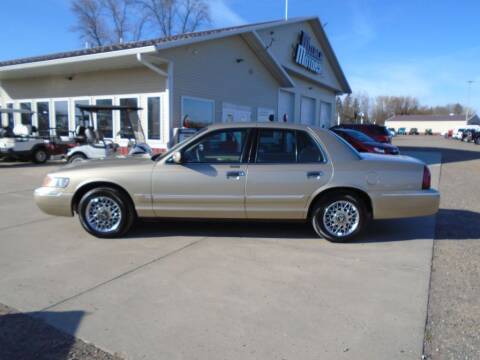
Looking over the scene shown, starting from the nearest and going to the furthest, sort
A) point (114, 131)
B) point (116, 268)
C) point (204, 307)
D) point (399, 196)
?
point (204, 307)
point (116, 268)
point (399, 196)
point (114, 131)

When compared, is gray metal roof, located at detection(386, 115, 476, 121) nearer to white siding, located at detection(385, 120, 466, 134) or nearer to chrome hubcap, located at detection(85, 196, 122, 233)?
white siding, located at detection(385, 120, 466, 134)

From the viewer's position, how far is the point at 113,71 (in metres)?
13.6

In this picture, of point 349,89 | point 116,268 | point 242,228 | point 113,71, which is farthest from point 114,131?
point 349,89

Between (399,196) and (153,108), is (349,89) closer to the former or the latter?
(153,108)

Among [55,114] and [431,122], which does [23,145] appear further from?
[431,122]

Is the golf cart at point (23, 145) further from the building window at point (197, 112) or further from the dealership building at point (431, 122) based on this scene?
the dealership building at point (431, 122)

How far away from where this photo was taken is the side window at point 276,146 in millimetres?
5160

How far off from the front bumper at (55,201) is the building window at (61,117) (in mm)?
11236

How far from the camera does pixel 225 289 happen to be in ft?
12.4

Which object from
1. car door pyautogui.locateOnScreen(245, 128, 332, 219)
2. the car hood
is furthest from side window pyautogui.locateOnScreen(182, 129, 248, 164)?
the car hood

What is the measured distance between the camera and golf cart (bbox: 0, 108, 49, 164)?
44.9 feet

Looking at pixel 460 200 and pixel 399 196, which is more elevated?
pixel 399 196

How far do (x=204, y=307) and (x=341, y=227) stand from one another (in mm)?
2520

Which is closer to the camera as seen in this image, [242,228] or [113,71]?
[242,228]
